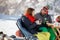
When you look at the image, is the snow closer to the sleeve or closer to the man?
the sleeve

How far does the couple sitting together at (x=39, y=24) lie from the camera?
7.57 ft

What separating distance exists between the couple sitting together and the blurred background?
60 mm

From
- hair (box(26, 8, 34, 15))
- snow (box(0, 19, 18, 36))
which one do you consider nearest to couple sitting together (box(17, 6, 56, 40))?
hair (box(26, 8, 34, 15))

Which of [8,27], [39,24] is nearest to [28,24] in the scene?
[39,24]

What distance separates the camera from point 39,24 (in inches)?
92.6

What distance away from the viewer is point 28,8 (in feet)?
7.62

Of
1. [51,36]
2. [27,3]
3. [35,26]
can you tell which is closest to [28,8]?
[27,3]

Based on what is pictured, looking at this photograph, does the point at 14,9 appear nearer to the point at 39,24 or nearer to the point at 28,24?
the point at 28,24

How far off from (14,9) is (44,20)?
0.43 meters

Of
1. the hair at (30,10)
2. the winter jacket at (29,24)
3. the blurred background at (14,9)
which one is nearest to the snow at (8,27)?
the blurred background at (14,9)

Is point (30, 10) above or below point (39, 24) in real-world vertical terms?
above

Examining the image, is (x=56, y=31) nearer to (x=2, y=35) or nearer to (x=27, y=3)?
(x=27, y=3)

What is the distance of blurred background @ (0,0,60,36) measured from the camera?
2.27 meters

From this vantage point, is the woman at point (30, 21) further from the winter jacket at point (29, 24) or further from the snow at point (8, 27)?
the snow at point (8, 27)
